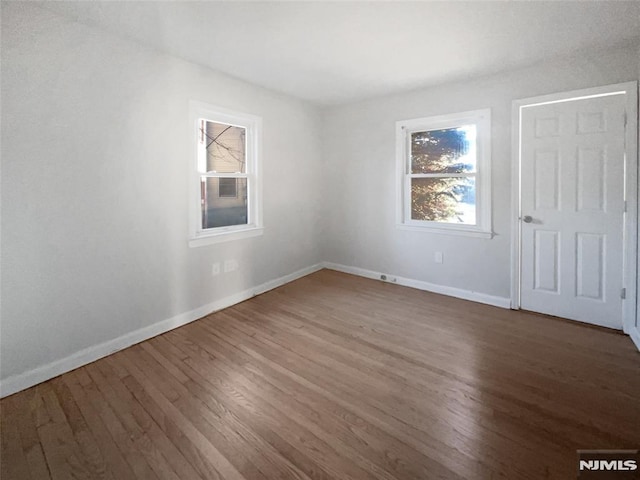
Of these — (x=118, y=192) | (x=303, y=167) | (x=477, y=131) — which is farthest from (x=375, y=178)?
(x=118, y=192)

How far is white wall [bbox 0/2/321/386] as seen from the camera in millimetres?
2021

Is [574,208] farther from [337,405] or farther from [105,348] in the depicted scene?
[105,348]

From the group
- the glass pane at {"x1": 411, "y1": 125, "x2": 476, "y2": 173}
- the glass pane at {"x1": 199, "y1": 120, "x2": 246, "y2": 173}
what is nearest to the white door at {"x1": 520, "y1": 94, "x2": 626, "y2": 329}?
the glass pane at {"x1": 411, "y1": 125, "x2": 476, "y2": 173}

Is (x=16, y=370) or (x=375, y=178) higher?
(x=375, y=178)

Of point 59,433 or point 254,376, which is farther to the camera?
point 254,376

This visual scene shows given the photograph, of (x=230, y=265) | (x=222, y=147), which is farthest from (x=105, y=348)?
(x=222, y=147)

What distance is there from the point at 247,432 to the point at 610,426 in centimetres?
201

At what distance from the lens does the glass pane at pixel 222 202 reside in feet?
11.0

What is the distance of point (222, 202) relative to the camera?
3.52 m

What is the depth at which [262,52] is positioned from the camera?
9.05ft

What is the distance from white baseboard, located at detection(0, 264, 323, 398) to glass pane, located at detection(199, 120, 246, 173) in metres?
1.49

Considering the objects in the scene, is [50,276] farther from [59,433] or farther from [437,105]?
[437,105]

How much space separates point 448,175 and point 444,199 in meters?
0.30

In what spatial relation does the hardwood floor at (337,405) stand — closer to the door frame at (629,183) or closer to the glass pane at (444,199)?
the door frame at (629,183)
